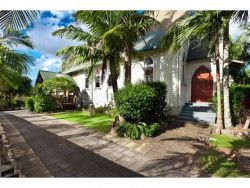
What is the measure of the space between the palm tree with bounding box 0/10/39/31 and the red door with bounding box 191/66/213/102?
1033cm

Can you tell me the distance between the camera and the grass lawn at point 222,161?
4609 mm

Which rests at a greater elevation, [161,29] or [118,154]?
[161,29]

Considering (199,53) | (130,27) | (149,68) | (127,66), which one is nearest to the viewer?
(130,27)

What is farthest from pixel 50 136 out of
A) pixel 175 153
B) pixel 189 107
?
pixel 189 107

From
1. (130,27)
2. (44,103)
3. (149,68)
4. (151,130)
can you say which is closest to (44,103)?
(44,103)

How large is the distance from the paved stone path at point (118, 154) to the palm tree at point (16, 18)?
3.78 m

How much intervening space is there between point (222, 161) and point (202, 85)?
7.41m

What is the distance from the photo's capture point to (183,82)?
1213 centimetres

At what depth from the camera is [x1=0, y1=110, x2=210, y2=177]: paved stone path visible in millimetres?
4906

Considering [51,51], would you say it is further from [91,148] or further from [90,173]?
[90,173]

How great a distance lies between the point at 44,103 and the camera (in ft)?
60.4

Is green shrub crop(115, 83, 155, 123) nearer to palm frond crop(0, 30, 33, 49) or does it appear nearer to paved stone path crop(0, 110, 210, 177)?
paved stone path crop(0, 110, 210, 177)

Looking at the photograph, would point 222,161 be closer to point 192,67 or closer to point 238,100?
point 238,100

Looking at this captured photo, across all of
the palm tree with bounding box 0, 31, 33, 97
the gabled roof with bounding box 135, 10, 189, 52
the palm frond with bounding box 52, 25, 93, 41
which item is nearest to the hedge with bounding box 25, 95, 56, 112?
the gabled roof with bounding box 135, 10, 189, 52
